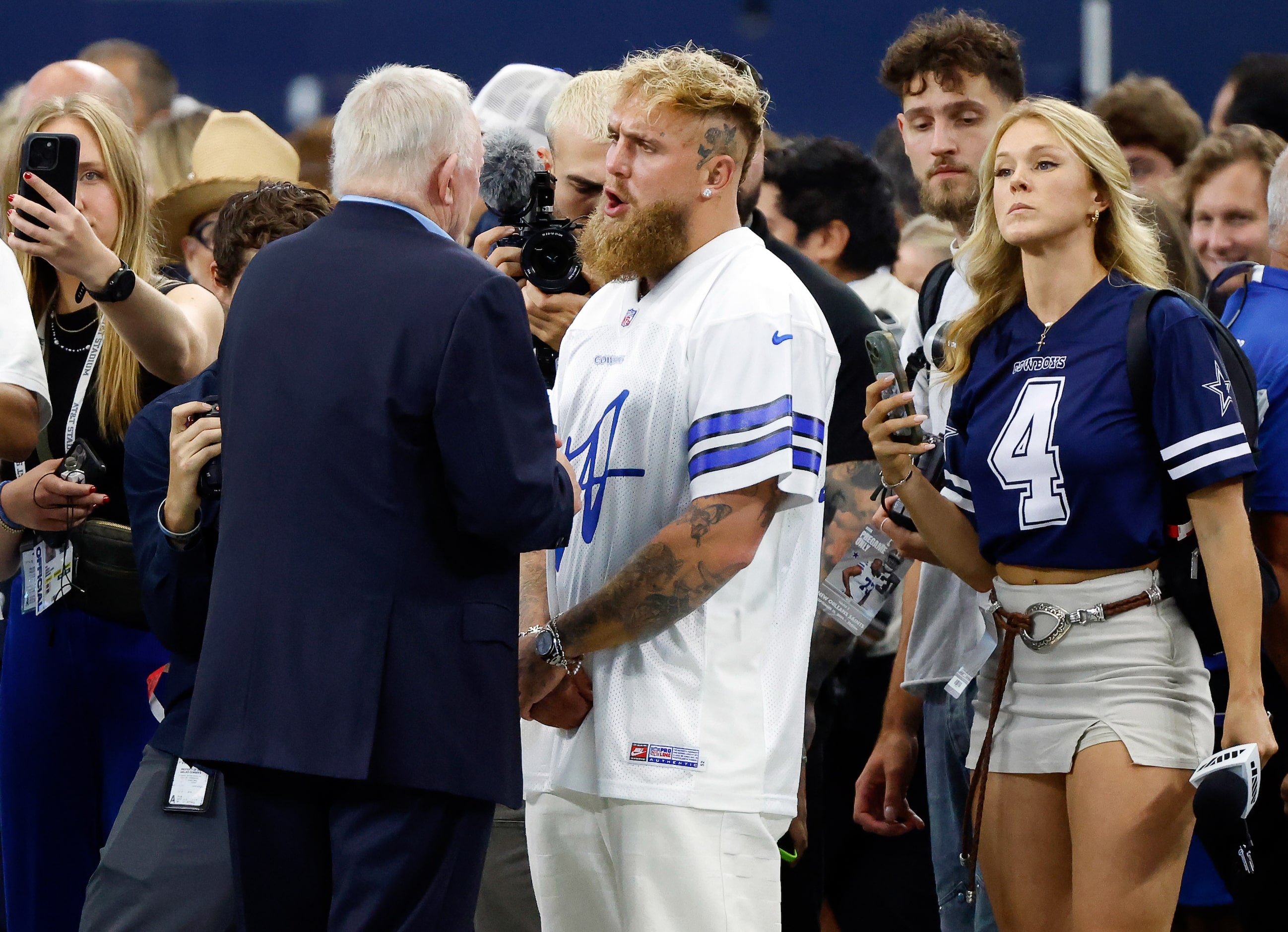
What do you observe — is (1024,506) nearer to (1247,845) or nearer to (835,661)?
(1247,845)

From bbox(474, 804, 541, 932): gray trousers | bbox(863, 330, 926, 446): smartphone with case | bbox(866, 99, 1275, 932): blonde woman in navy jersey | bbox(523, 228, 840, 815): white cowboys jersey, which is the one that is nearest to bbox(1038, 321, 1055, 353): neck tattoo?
bbox(866, 99, 1275, 932): blonde woman in navy jersey

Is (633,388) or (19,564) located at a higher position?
(633,388)

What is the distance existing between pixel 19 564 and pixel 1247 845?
258 centimetres

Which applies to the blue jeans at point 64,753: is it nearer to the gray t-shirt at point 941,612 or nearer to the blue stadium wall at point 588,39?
the gray t-shirt at point 941,612

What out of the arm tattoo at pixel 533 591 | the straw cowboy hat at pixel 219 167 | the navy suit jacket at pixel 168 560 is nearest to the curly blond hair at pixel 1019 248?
the arm tattoo at pixel 533 591

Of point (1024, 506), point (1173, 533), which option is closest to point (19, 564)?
point (1024, 506)

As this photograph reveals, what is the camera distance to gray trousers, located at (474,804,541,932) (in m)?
3.25

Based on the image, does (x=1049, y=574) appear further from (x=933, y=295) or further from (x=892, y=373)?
(x=933, y=295)

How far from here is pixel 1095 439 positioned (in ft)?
8.60

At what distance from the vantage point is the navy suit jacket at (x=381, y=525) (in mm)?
2059

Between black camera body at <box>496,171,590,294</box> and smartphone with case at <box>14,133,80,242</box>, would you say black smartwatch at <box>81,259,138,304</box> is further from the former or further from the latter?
black camera body at <box>496,171,590,294</box>

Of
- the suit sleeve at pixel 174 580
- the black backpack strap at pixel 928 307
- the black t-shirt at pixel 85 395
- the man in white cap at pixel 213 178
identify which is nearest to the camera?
the suit sleeve at pixel 174 580

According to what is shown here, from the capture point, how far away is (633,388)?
2.44 metres

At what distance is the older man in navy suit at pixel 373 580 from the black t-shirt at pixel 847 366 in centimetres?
145
